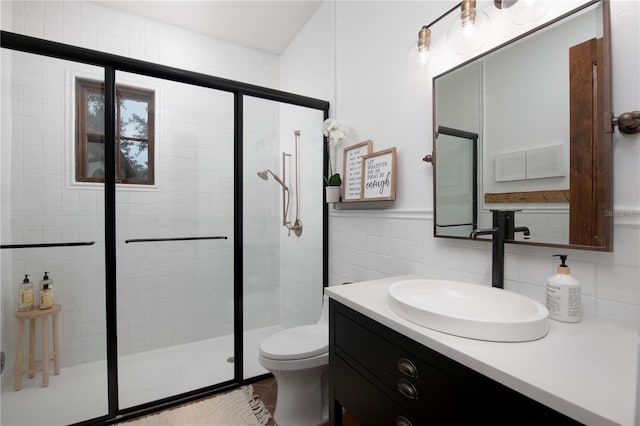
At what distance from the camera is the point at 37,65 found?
1501 mm

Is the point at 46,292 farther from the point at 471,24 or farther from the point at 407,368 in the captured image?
the point at 471,24

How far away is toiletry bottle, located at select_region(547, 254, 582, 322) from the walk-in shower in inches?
59.9

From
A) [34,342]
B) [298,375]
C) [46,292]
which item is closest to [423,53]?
[298,375]

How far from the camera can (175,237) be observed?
1936mm

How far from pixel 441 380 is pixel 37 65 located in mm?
2300

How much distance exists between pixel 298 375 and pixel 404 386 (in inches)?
32.9

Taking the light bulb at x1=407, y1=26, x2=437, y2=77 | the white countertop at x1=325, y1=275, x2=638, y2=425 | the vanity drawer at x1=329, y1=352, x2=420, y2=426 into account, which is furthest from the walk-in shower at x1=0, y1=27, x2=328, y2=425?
the white countertop at x1=325, y1=275, x2=638, y2=425

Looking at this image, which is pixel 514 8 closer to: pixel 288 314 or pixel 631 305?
pixel 631 305

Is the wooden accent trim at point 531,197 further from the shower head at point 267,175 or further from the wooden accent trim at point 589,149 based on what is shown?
the shower head at point 267,175

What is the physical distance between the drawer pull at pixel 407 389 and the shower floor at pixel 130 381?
56.4 inches

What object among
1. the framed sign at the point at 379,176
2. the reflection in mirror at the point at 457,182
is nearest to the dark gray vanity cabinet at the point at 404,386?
the reflection in mirror at the point at 457,182

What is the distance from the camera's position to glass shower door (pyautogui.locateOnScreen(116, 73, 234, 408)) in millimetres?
1764

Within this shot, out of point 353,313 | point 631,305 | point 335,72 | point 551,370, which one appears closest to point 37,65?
point 335,72

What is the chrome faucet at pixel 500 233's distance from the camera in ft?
3.28
